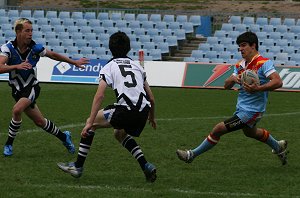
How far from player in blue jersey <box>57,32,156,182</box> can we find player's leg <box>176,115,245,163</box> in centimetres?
120

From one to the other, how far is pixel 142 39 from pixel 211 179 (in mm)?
23093

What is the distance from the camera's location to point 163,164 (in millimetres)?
10477

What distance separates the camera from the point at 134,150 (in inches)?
356

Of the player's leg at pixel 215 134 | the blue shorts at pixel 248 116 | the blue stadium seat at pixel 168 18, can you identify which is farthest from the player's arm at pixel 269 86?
the blue stadium seat at pixel 168 18

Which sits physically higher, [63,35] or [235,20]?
[235,20]

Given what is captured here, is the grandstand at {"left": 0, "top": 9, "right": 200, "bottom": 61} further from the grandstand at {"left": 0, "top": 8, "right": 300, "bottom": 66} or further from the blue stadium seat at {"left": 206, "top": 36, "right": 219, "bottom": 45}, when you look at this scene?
the blue stadium seat at {"left": 206, "top": 36, "right": 219, "bottom": 45}

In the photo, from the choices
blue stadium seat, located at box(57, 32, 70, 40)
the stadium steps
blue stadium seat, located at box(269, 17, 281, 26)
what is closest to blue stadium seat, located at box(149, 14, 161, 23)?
the stadium steps

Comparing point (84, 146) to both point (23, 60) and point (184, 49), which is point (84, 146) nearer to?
point (23, 60)

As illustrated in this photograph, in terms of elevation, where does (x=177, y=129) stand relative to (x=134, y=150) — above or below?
below

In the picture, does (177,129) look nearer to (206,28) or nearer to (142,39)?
(142,39)

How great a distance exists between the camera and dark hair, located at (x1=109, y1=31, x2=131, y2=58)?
868cm

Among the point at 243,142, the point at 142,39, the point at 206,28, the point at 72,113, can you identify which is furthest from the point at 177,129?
the point at 206,28

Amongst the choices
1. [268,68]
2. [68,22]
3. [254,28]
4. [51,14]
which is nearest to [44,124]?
[268,68]

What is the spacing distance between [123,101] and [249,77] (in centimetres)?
168
